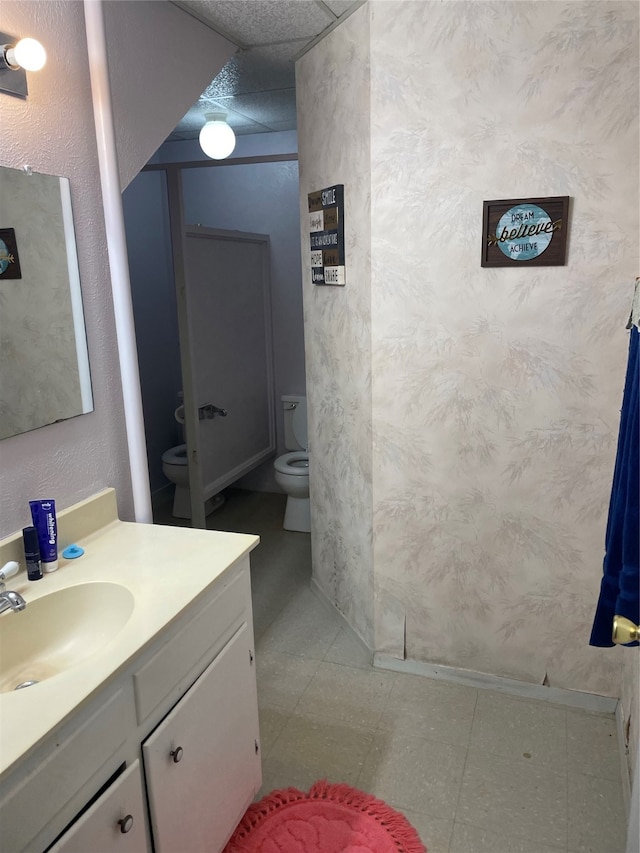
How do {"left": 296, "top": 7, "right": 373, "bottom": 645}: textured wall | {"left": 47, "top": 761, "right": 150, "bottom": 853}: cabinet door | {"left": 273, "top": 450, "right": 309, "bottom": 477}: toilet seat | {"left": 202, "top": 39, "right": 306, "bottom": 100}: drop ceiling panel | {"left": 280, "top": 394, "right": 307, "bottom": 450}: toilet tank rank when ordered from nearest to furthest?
{"left": 47, "top": 761, "right": 150, "bottom": 853}: cabinet door, {"left": 296, "top": 7, "right": 373, "bottom": 645}: textured wall, {"left": 202, "top": 39, "right": 306, "bottom": 100}: drop ceiling panel, {"left": 273, "top": 450, "right": 309, "bottom": 477}: toilet seat, {"left": 280, "top": 394, "right": 307, "bottom": 450}: toilet tank

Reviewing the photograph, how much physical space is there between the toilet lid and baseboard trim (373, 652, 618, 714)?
1.74 m

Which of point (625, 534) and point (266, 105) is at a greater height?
point (266, 105)

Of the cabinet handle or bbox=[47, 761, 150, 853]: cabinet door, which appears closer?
bbox=[47, 761, 150, 853]: cabinet door

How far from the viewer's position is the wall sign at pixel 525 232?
6.35 feet

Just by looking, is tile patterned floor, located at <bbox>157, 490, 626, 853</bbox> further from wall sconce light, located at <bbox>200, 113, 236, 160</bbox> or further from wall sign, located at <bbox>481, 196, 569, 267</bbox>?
wall sconce light, located at <bbox>200, 113, 236, 160</bbox>

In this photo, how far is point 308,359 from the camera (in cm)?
278

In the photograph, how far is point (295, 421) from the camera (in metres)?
4.00

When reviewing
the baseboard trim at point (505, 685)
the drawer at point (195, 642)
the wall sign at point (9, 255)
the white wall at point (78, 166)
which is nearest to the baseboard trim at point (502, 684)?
the baseboard trim at point (505, 685)

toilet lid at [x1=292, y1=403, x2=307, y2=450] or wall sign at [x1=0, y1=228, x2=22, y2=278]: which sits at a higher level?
wall sign at [x1=0, y1=228, x2=22, y2=278]

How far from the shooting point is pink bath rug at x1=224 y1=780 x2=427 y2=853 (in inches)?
67.8

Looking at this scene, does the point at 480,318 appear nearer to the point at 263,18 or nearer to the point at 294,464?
the point at 263,18

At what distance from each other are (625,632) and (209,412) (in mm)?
2653

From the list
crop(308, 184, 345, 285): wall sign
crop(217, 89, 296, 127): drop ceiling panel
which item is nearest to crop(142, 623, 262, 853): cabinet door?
crop(308, 184, 345, 285): wall sign

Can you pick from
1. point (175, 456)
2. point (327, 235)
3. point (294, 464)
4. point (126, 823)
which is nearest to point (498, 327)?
point (327, 235)
